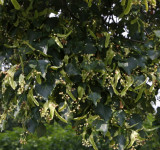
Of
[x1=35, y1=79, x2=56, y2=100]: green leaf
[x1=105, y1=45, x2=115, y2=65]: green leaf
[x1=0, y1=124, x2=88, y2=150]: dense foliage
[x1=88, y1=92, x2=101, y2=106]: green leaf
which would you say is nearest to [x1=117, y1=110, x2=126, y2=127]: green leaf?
[x1=88, y1=92, x2=101, y2=106]: green leaf

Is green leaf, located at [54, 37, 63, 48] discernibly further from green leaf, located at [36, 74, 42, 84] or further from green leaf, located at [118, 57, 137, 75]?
green leaf, located at [118, 57, 137, 75]

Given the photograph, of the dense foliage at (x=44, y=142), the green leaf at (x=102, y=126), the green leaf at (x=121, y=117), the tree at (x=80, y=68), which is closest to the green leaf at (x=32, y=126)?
the tree at (x=80, y=68)

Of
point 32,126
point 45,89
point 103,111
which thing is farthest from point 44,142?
point 45,89

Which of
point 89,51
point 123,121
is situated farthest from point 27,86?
point 123,121

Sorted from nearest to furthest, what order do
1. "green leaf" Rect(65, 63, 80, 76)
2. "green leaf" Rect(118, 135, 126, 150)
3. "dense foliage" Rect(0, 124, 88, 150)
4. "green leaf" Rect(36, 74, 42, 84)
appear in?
"green leaf" Rect(36, 74, 42, 84)
"green leaf" Rect(65, 63, 80, 76)
"green leaf" Rect(118, 135, 126, 150)
"dense foliage" Rect(0, 124, 88, 150)

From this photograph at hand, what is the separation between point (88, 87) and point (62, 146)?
5.69ft

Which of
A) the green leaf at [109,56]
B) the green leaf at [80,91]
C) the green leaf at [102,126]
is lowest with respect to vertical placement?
the green leaf at [102,126]

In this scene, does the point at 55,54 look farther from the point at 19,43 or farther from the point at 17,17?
the point at 17,17

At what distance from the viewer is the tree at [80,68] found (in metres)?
1.28

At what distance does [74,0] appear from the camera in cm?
154

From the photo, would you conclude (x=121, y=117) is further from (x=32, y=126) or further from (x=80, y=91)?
(x=32, y=126)

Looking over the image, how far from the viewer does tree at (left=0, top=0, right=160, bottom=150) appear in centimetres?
128

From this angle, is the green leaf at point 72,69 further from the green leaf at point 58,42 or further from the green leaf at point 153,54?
the green leaf at point 153,54

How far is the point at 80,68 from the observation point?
1.36 m
